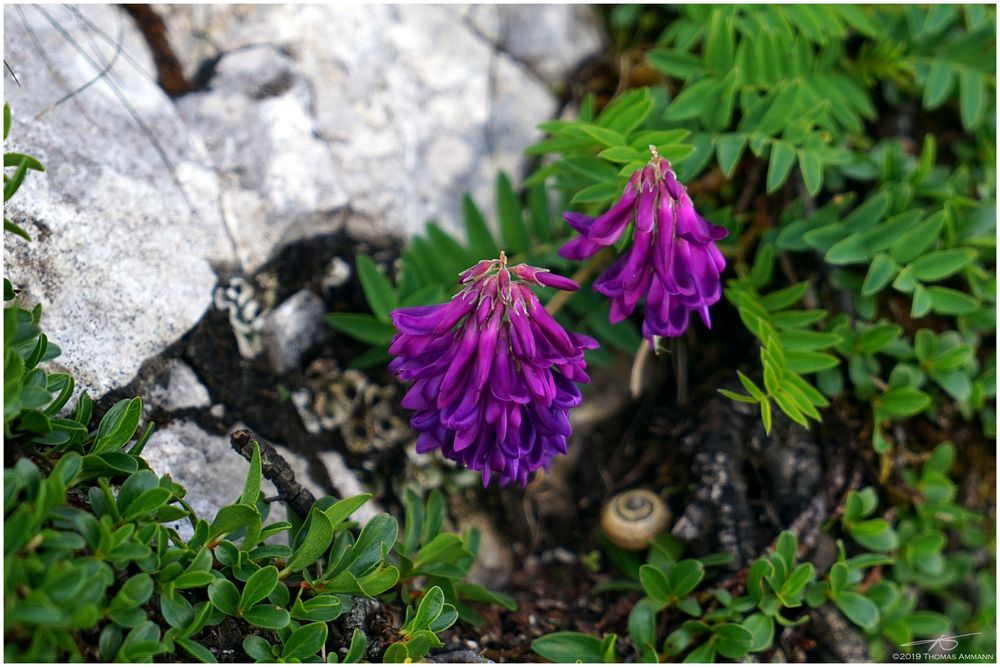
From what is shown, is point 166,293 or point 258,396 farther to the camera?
point 258,396

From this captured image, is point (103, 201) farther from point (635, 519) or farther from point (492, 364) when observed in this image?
point (635, 519)

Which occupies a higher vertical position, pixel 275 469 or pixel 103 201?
pixel 103 201

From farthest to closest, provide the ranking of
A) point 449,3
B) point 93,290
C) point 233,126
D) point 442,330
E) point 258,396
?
point 449,3 < point 233,126 < point 258,396 < point 93,290 < point 442,330

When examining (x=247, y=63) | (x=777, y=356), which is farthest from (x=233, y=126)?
(x=777, y=356)

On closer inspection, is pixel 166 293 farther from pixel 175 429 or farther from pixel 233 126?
pixel 233 126
